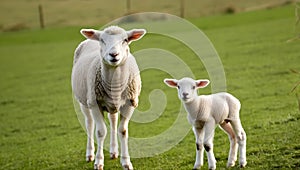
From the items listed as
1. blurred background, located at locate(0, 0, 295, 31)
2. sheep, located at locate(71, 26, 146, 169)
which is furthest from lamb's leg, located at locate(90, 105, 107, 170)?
blurred background, located at locate(0, 0, 295, 31)

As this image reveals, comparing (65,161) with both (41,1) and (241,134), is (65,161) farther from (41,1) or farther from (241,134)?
(41,1)

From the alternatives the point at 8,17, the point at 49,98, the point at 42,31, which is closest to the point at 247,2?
the point at 42,31

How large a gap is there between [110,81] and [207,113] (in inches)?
47.9

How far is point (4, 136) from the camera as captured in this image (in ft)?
37.0

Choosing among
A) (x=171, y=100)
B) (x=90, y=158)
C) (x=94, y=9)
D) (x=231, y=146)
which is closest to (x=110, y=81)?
(x=231, y=146)

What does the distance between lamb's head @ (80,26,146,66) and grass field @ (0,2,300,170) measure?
159 centimetres

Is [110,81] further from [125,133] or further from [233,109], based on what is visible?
[233,109]

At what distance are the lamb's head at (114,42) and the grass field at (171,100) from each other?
1585 millimetres

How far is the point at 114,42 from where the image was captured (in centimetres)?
614

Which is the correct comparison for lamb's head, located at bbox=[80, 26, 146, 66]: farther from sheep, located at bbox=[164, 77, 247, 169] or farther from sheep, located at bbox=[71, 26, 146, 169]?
sheep, located at bbox=[164, 77, 247, 169]

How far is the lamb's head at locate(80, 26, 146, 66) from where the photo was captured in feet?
20.0

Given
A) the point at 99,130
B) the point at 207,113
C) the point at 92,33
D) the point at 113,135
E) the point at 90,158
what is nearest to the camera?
the point at 207,113

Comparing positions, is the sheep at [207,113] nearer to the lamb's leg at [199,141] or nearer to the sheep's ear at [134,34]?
the lamb's leg at [199,141]

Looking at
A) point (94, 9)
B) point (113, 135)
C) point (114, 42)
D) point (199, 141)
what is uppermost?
point (114, 42)
